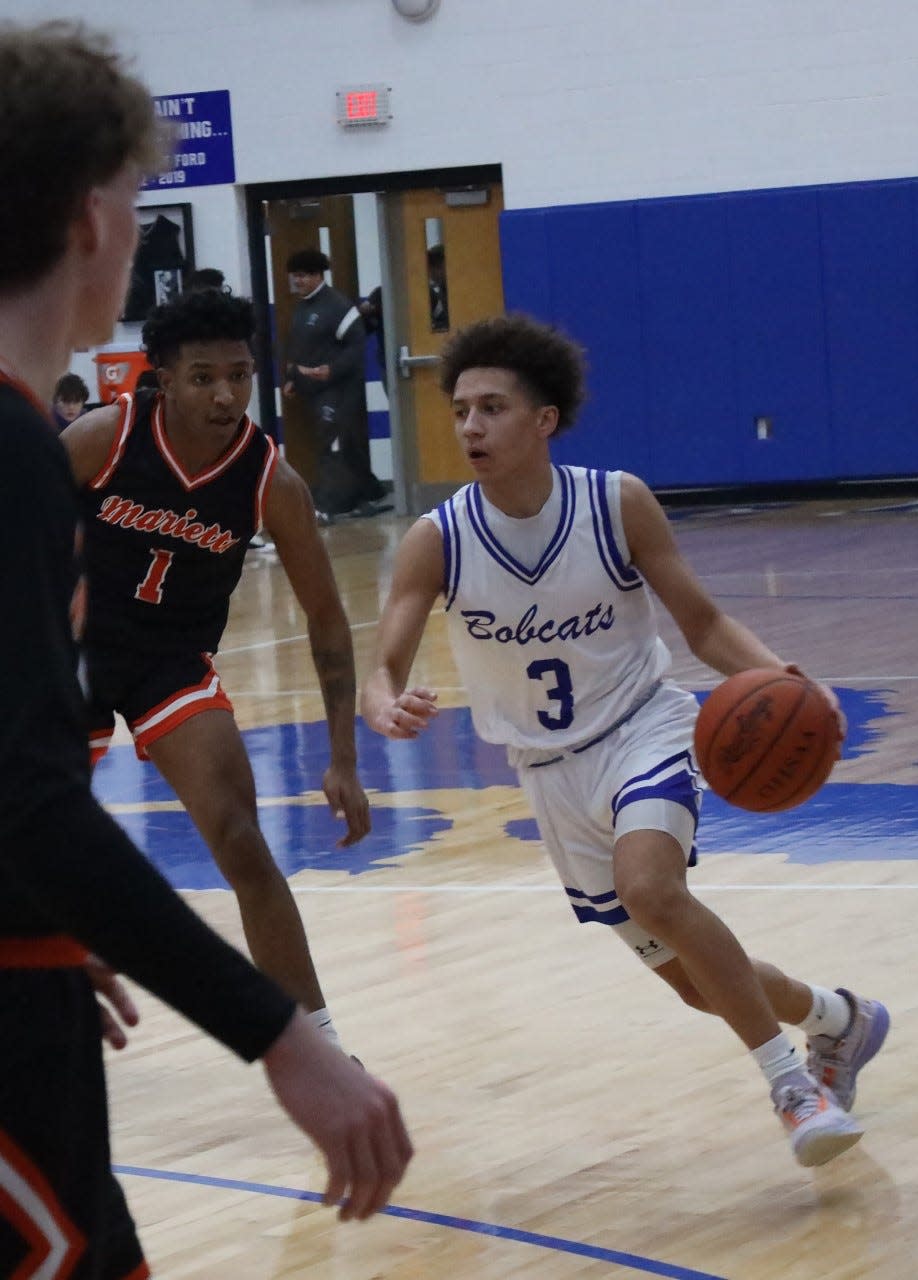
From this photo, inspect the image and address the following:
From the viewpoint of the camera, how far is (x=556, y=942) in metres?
5.18

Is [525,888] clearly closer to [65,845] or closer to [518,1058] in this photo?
[518,1058]

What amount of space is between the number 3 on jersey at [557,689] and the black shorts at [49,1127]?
2360 millimetres

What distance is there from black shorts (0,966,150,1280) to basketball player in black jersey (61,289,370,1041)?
8.31 feet

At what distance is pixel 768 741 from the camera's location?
3572 mm

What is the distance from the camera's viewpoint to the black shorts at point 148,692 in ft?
13.8

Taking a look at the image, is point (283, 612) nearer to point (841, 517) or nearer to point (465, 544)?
point (841, 517)

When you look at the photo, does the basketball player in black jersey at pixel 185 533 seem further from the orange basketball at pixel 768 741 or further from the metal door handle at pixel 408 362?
the metal door handle at pixel 408 362

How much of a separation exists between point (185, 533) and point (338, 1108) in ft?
9.76

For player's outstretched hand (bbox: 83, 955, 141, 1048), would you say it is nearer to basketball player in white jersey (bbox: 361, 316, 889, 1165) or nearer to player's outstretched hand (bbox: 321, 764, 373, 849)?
basketball player in white jersey (bbox: 361, 316, 889, 1165)

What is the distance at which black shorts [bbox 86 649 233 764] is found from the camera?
4.22m

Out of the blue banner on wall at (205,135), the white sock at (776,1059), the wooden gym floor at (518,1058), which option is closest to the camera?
the wooden gym floor at (518,1058)

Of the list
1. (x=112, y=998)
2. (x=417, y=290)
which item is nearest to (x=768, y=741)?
(x=112, y=998)

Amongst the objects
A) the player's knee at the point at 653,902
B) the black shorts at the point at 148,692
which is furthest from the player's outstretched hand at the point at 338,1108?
the black shorts at the point at 148,692

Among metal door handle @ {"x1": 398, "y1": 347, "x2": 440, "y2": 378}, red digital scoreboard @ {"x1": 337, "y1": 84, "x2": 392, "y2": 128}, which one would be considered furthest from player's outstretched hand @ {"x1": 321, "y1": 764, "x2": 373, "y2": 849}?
metal door handle @ {"x1": 398, "y1": 347, "x2": 440, "y2": 378}
